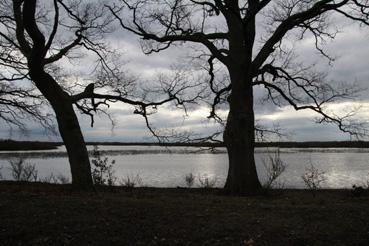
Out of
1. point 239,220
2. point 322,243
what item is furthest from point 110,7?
point 322,243

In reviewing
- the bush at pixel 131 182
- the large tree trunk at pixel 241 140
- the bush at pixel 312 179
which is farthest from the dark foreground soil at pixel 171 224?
the bush at pixel 131 182

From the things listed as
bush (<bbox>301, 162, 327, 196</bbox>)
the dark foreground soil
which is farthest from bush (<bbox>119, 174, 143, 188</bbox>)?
the dark foreground soil

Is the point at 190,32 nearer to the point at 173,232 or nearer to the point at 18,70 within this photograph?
the point at 18,70

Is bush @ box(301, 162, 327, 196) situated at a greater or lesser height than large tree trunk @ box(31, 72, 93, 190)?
lesser

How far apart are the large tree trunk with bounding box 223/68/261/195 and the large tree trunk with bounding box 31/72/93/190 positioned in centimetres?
456

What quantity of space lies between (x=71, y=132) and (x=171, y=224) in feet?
26.1

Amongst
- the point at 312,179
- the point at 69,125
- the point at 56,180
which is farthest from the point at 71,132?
the point at 56,180

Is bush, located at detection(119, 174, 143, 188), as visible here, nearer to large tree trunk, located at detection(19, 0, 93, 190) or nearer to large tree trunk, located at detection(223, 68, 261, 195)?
large tree trunk, located at detection(19, 0, 93, 190)

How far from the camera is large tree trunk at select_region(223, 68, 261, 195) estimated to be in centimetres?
1543

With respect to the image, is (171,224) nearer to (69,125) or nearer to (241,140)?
(241,140)

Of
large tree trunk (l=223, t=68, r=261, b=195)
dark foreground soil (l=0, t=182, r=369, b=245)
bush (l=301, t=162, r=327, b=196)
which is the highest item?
large tree trunk (l=223, t=68, r=261, b=195)

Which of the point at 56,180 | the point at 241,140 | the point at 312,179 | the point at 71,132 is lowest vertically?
the point at 56,180

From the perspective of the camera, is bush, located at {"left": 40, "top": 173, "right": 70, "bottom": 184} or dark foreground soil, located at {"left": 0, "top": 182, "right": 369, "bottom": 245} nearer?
dark foreground soil, located at {"left": 0, "top": 182, "right": 369, "bottom": 245}

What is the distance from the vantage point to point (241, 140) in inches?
607
